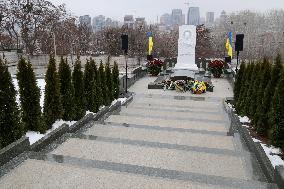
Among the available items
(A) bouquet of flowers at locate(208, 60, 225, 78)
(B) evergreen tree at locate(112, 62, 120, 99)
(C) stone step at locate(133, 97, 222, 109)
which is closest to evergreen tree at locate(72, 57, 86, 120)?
(B) evergreen tree at locate(112, 62, 120, 99)

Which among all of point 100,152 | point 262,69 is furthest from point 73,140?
point 262,69

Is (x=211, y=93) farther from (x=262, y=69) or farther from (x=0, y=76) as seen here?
(x=0, y=76)

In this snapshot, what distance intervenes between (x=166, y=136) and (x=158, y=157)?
75.0 inches

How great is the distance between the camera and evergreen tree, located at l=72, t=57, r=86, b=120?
35.1 ft

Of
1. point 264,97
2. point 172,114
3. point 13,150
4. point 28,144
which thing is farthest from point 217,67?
point 13,150

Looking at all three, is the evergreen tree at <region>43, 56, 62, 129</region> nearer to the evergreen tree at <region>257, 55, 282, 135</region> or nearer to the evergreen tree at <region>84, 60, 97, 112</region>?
the evergreen tree at <region>84, 60, 97, 112</region>

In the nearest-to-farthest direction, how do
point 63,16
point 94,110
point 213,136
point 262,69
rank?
1. point 213,136
2. point 262,69
3. point 94,110
4. point 63,16

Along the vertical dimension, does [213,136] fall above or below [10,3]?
below

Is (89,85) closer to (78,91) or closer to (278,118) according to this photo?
(78,91)

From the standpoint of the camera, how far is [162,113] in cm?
1238

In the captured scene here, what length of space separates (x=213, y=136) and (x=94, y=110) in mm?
5311

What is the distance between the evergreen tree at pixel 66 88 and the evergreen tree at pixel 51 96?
47cm

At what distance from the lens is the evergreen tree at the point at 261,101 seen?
938 cm

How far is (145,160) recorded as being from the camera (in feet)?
21.5
